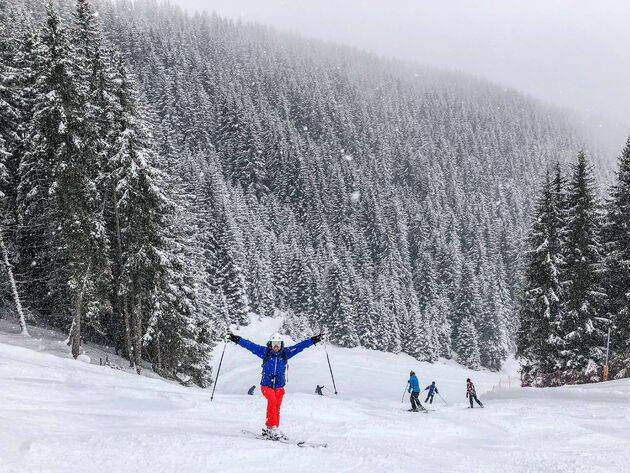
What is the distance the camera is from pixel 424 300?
8612 cm

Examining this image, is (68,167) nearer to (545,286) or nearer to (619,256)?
(545,286)

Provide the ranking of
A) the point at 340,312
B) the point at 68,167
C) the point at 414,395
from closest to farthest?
1. the point at 414,395
2. the point at 68,167
3. the point at 340,312

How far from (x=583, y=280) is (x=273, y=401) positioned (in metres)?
25.5

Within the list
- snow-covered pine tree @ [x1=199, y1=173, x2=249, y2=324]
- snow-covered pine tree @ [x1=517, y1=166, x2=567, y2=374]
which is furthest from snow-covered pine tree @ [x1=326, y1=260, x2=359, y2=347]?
snow-covered pine tree @ [x1=517, y1=166, x2=567, y2=374]

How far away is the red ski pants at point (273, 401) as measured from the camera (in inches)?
345

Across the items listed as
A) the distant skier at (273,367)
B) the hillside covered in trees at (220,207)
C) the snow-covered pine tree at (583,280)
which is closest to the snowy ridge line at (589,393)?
the snow-covered pine tree at (583,280)

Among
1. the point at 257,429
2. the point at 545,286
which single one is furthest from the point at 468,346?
the point at 257,429

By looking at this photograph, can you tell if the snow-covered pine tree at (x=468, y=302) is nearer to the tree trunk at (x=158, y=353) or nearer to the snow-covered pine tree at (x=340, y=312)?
the snow-covered pine tree at (x=340, y=312)

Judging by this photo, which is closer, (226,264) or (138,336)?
(138,336)

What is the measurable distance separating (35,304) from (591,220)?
32.7m

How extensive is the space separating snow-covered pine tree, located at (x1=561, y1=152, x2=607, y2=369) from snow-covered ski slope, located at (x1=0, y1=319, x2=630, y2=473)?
897 cm

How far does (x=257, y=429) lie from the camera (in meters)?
10.7

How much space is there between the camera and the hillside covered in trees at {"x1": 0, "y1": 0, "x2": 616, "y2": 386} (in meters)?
22.9

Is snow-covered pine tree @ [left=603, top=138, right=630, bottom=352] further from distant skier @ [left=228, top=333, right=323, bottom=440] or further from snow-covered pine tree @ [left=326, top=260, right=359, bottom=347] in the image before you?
snow-covered pine tree @ [left=326, top=260, right=359, bottom=347]
